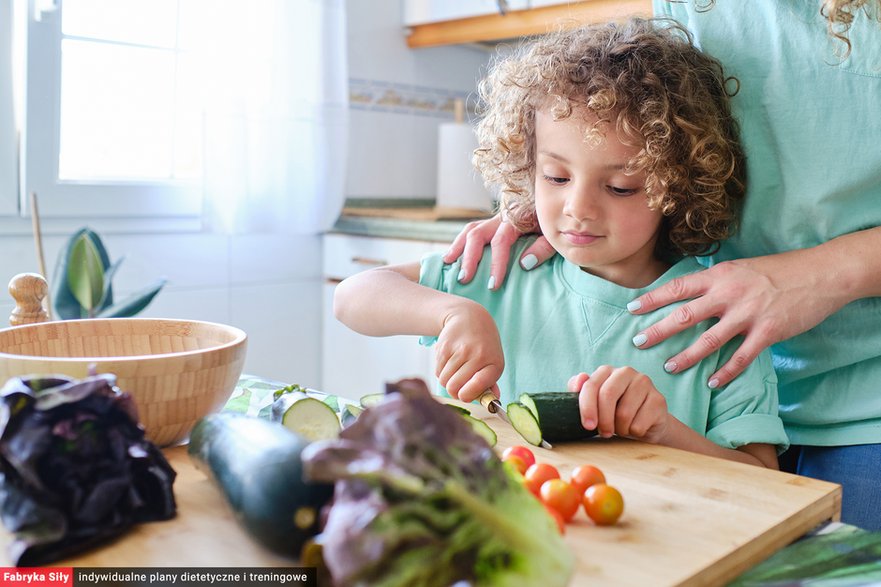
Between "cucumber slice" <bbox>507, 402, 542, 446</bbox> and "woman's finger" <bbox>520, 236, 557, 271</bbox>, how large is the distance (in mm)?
511

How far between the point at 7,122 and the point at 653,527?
2121 millimetres

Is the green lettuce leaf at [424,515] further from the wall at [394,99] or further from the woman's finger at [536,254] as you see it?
the wall at [394,99]

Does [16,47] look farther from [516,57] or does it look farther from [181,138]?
[516,57]

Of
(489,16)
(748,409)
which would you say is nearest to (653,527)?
(748,409)

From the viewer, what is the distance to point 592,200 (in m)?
1.15

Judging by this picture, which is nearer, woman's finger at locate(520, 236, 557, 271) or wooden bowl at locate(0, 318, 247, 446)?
wooden bowl at locate(0, 318, 247, 446)

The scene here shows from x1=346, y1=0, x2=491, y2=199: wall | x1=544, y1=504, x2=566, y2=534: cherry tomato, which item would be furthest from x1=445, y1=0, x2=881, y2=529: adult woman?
x1=346, y1=0, x2=491, y2=199: wall

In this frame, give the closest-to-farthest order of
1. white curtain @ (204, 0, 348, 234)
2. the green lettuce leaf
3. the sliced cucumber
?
the green lettuce leaf → the sliced cucumber → white curtain @ (204, 0, 348, 234)

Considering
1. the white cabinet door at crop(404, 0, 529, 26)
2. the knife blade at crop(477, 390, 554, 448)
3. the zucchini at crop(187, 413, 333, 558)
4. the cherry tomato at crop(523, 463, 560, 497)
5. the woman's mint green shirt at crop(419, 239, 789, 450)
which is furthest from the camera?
the white cabinet door at crop(404, 0, 529, 26)

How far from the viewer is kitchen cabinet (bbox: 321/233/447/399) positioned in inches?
101

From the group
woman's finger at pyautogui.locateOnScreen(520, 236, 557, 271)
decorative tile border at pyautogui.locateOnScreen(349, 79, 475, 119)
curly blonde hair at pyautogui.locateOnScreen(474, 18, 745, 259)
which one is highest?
decorative tile border at pyautogui.locateOnScreen(349, 79, 475, 119)

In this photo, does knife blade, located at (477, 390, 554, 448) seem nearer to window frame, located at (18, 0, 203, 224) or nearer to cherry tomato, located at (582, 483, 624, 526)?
cherry tomato, located at (582, 483, 624, 526)

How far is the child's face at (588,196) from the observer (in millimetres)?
1156

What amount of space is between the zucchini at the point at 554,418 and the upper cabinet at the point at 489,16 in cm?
175
